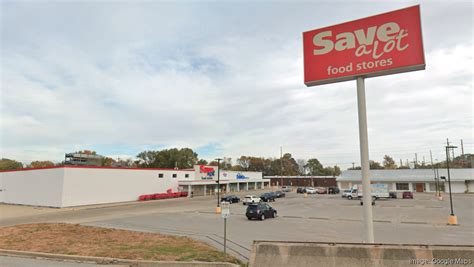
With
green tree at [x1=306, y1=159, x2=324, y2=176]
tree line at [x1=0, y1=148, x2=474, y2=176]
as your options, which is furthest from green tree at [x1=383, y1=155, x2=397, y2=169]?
green tree at [x1=306, y1=159, x2=324, y2=176]

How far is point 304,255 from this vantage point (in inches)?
335

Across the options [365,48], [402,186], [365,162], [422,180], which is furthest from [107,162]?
[365,48]

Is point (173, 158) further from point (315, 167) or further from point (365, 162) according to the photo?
point (365, 162)

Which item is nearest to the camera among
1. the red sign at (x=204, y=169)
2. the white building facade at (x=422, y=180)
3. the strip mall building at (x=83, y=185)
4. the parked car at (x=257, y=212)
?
the parked car at (x=257, y=212)

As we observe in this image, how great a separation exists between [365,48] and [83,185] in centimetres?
4353

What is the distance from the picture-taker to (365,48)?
10.7 meters

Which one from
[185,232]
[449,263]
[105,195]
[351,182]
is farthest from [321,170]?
[449,263]

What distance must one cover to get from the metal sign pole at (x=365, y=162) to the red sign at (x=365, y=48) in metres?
0.69

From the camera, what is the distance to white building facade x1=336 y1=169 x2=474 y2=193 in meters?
67.4

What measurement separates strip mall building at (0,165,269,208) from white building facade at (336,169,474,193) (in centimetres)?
4680

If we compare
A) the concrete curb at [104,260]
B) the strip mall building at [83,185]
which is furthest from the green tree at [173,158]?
the concrete curb at [104,260]

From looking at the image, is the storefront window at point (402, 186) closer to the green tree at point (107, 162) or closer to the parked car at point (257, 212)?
the parked car at point (257, 212)

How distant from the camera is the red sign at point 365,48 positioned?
998 centimetres

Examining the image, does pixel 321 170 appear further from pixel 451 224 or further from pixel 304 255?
pixel 304 255
